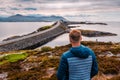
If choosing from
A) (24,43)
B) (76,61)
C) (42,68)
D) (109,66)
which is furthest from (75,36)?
(24,43)

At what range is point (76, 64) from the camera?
8.41 m

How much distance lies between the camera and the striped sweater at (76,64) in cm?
827

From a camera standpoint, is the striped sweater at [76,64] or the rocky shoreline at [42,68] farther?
the rocky shoreline at [42,68]

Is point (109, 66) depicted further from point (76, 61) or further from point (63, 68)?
point (63, 68)

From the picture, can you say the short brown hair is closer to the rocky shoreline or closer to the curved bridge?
the rocky shoreline

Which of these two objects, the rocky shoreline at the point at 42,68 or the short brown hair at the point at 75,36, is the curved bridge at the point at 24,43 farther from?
the short brown hair at the point at 75,36

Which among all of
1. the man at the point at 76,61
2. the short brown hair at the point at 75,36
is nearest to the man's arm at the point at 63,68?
the man at the point at 76,61

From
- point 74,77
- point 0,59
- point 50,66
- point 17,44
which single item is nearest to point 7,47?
point 17,44

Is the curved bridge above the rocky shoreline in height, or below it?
below

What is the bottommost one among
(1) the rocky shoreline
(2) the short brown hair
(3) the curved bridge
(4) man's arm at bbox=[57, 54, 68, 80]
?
(3) the curved bridge

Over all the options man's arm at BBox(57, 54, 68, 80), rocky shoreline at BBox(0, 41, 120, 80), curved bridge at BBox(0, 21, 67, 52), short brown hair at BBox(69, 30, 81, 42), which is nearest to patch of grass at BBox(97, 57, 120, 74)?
rocky shoreline at BBox(0, 41, 120, 80)

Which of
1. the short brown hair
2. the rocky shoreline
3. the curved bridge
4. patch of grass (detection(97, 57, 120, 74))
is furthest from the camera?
the curved bridge

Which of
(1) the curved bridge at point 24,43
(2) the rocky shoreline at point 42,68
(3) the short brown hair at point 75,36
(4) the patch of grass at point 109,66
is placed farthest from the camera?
(1) the curved bridge at point 24,43

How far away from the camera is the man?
27.0 feet
